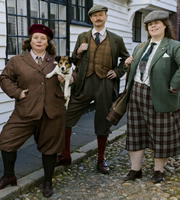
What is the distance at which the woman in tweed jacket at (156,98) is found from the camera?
3338 millimetres

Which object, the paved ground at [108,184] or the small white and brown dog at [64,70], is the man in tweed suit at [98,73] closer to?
the paved ground at [108,184]

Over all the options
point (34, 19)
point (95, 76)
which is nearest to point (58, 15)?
point (34, 19)

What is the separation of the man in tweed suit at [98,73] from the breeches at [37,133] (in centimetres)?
71

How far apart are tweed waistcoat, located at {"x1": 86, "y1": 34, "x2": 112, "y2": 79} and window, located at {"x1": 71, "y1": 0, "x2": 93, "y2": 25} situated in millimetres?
3039

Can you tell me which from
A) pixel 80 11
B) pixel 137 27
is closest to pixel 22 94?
pixel 80 11

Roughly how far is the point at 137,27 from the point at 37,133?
8461 millimetres

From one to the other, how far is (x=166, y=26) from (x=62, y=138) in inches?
69.2

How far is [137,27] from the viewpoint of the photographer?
1089cm

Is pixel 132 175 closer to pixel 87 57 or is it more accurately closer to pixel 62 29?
pixel 87 57

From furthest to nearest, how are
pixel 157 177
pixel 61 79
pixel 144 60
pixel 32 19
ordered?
pixel 32 19 → pixel 157 177 → pixel 144 60 → pixel 61 79

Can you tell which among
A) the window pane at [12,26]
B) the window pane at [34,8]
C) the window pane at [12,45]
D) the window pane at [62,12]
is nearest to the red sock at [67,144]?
the window pane at [12,45]

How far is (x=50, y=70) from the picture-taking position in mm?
3217

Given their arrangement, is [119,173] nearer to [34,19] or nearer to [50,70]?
[50,70]

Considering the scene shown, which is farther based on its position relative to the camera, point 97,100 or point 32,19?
point 32,19
